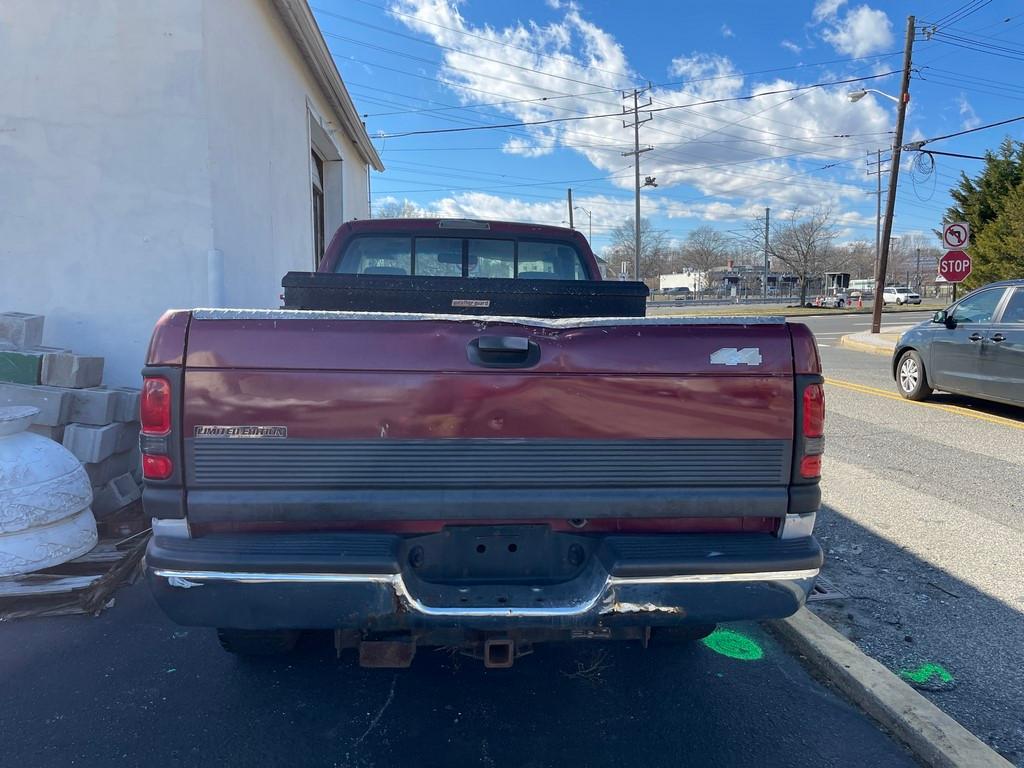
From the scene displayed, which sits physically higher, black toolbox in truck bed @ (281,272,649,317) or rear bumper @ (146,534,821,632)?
black toolbox in truck bed @ (281,272,649,317)

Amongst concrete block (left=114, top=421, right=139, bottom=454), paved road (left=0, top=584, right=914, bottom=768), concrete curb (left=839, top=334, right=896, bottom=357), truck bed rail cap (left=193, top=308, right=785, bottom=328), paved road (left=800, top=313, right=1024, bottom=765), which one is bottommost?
paved road (left=0, top=584, right=914, bottom=768)

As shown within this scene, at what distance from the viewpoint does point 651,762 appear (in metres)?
2.45

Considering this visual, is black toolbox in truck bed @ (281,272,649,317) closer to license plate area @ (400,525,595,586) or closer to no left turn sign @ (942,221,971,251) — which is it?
license plate area @ (400,525,595,586)

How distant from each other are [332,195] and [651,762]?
13.3 meters

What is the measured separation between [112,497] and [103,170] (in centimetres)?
281

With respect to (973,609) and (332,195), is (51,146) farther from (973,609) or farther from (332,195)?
(332,195)

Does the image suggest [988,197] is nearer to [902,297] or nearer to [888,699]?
[888,699]

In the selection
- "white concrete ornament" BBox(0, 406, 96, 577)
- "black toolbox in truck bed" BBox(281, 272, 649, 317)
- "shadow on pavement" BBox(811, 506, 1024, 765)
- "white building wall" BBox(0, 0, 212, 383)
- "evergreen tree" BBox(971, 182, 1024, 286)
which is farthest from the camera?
"evergreen tree" BBox(971, 182, 1024, 286)

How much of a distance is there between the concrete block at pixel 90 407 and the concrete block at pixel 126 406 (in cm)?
14

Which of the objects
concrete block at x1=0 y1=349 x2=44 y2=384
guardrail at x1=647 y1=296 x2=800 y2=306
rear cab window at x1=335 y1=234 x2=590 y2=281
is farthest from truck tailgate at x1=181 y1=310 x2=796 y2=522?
guardrail at x1=647 y1=296 x2=800 y2=306

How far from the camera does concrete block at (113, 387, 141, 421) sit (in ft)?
15.7

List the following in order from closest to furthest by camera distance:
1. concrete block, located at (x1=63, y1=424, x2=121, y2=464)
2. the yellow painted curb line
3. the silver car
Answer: concrete block, located at (x1=63, y1=424, x2=121, y2=464) → the silver car → the yellow painted curb line

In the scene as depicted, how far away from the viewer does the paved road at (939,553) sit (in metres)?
2.94

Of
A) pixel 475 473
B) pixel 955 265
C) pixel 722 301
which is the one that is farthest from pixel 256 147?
pixel 722 301
